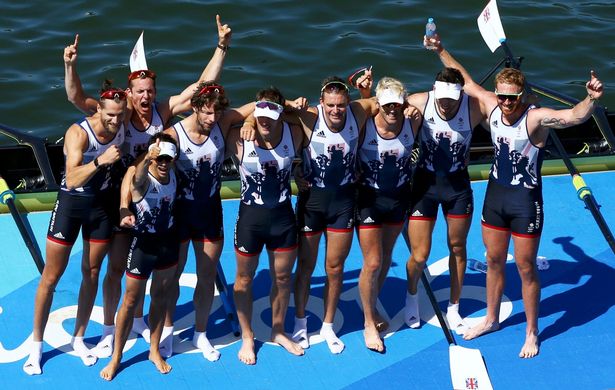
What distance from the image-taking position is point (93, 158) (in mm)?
6691

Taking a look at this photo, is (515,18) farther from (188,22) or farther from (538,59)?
(188,22)

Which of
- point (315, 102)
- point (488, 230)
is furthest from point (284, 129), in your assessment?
point (315, 102)

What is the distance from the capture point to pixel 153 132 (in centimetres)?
688

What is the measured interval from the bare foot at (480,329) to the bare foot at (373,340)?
0.65 m

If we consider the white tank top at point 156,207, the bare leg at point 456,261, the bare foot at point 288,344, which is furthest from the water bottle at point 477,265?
the white tank top at point 156,207

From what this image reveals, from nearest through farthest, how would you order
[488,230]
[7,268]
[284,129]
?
[284,129] < [488,230] < [7,268]

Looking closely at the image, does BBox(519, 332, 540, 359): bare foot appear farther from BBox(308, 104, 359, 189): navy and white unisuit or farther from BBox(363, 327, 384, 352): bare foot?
BBox(308, 104, 359, 189): navy and white unisuit

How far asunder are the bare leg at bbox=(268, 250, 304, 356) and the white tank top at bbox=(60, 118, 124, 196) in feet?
3.99

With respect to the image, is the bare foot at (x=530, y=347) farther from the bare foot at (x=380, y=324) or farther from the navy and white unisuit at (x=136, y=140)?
the navy and white unisuit at (x=136, y=140)

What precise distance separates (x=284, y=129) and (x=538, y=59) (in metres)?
8.08

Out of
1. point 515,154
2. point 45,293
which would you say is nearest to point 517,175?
point 515,154

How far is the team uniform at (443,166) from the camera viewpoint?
7129mm

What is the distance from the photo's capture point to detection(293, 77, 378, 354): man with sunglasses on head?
6.87 metres

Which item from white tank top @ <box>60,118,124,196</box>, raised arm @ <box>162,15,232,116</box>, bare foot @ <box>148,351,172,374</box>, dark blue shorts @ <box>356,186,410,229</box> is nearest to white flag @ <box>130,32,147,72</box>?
raised arm @ <box>162,15,232,116</box>
